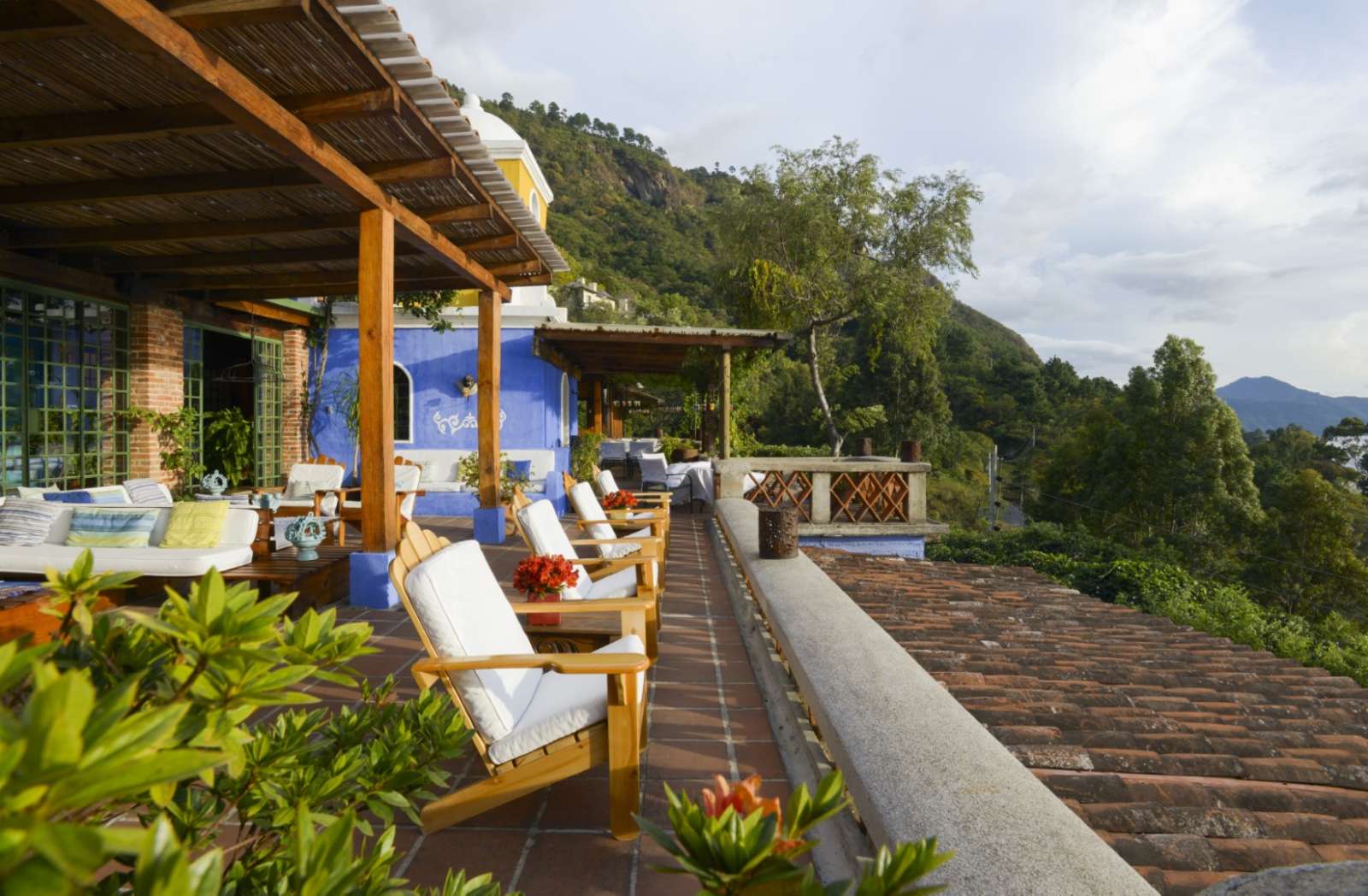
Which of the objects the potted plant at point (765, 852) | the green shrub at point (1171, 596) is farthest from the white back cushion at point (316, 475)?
the green shrub at point (1171, 596)

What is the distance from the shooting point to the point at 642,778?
2.54m

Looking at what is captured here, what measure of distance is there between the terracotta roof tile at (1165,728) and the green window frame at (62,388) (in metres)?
7.75

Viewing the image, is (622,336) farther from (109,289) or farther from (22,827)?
(22,827)

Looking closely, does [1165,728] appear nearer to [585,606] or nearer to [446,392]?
[585,606]

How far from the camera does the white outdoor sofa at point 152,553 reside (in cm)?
470

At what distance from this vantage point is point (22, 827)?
16.8 inches

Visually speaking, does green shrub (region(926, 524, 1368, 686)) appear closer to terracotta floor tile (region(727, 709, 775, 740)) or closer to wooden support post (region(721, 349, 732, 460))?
wooden support post (region(721, 349, 732, 460))

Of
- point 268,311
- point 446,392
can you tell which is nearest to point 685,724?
point 446,392

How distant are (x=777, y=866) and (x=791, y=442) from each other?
36.5m

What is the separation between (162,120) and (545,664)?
11.8 ft

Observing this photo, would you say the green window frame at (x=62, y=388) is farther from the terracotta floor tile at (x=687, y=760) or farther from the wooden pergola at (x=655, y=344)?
the terracotta floor tile at (x=687, y=760)

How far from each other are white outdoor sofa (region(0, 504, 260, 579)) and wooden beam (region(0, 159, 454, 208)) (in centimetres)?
217

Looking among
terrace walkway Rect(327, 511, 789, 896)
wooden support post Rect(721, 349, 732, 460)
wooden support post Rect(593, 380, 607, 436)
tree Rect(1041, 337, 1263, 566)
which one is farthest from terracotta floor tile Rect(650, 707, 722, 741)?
tree Rect(1041, 337, 1263, 566)

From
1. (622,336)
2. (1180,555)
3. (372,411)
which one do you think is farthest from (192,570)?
(1180,555)
